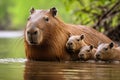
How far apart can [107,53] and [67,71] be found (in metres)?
2.27

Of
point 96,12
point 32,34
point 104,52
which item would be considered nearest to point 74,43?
point 104,52

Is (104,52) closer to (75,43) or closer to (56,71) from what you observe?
(75,43)

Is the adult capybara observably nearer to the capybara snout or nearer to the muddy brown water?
the capybara snout

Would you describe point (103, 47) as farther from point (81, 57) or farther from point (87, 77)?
point (87, 77)

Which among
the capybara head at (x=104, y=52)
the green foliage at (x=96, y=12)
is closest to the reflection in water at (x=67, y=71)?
the capybara head at (x=104, y=52)

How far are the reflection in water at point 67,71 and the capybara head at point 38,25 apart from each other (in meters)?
0.37

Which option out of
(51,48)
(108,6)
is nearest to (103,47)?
(51,48)

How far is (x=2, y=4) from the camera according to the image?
252 ft

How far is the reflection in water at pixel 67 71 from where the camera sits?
6.97 m

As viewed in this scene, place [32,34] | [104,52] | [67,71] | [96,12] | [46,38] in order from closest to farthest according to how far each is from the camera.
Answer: [67,71]
[32,34]
[46,38]
[104,52]
[96,12]

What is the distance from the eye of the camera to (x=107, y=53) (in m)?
9.94

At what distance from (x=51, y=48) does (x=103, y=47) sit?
910 millimetres

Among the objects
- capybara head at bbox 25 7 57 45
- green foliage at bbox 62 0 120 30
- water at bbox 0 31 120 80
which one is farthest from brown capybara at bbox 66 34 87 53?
green foliage at bbox 62 0 120 30

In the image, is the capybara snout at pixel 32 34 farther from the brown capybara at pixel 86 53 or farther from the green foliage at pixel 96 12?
the green foliage at pixel 96 12
